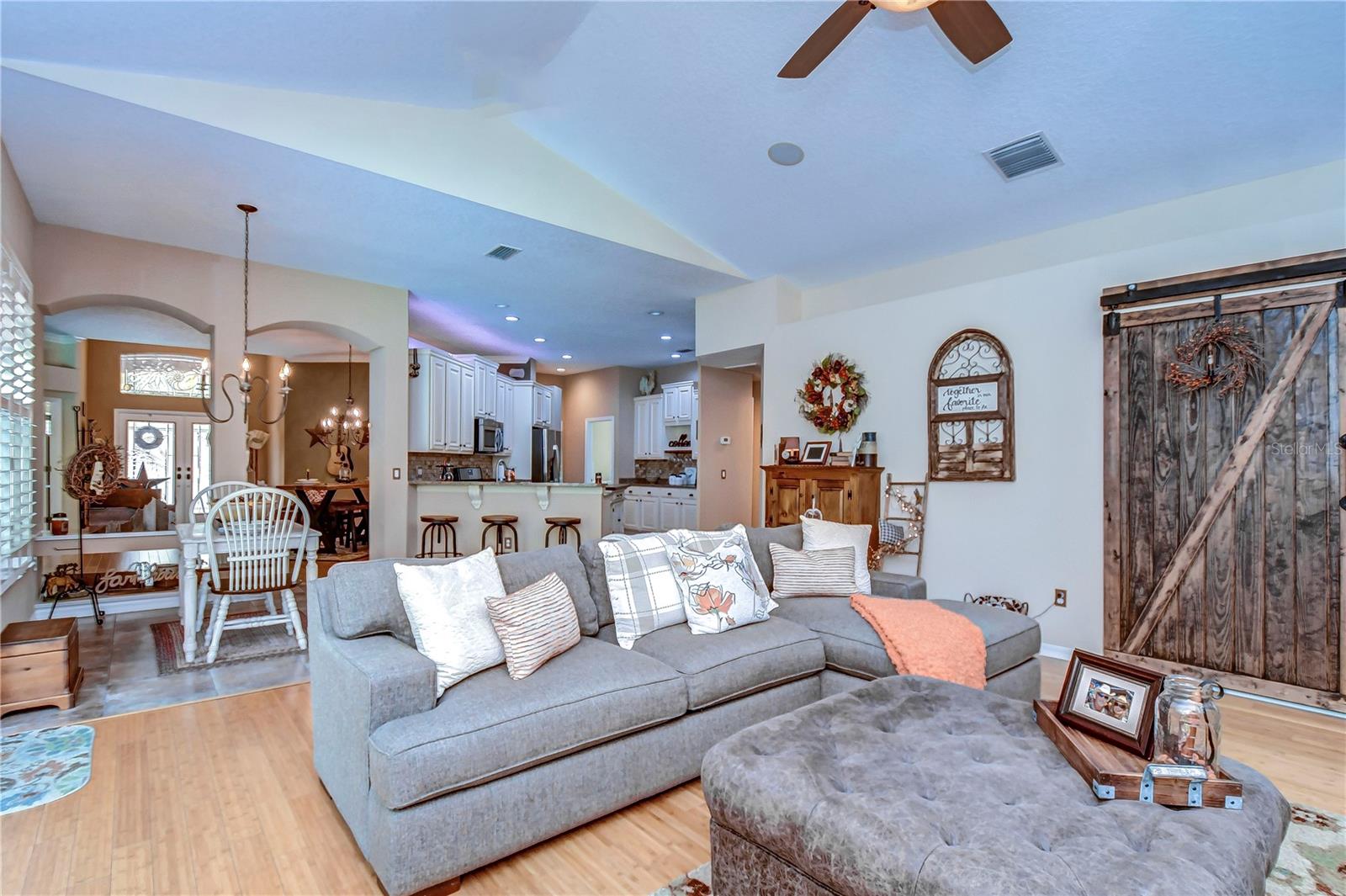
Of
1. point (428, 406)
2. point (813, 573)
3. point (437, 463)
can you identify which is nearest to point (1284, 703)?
point (813, 573)

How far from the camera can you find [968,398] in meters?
4.80

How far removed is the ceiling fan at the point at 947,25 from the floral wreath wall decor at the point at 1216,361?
2395mm

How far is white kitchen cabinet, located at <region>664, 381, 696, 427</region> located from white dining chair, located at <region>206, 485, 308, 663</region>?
20.4 ft

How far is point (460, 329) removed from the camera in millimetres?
8312

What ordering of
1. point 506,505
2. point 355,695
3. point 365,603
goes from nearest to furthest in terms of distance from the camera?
point 355,695
point 365,603
point 506,505

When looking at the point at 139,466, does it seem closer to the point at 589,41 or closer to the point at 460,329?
the point at 460,329

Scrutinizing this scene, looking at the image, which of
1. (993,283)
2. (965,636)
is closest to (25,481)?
(965,636)

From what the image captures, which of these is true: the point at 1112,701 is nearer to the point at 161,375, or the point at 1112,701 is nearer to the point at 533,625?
the point at 533,625

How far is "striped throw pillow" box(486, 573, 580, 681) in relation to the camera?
7.38 feet

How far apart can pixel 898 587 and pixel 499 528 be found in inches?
176

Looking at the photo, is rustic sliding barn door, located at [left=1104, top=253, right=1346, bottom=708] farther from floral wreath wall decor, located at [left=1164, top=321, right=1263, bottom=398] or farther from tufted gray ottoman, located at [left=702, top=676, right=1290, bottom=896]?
tufted gray ottoman, located at [left=702, top=676, right=1290, bottom=896]

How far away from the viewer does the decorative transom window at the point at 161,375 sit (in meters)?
9.45

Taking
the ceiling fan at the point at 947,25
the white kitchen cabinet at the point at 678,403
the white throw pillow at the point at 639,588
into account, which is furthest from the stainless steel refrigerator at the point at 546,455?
the ceiling fan at the point at 947,25

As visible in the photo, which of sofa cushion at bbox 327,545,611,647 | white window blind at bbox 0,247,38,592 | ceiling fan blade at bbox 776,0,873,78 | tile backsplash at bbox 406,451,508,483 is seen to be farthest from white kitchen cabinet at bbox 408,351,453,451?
ceiling fan blade at bbox 776,0,873,78
